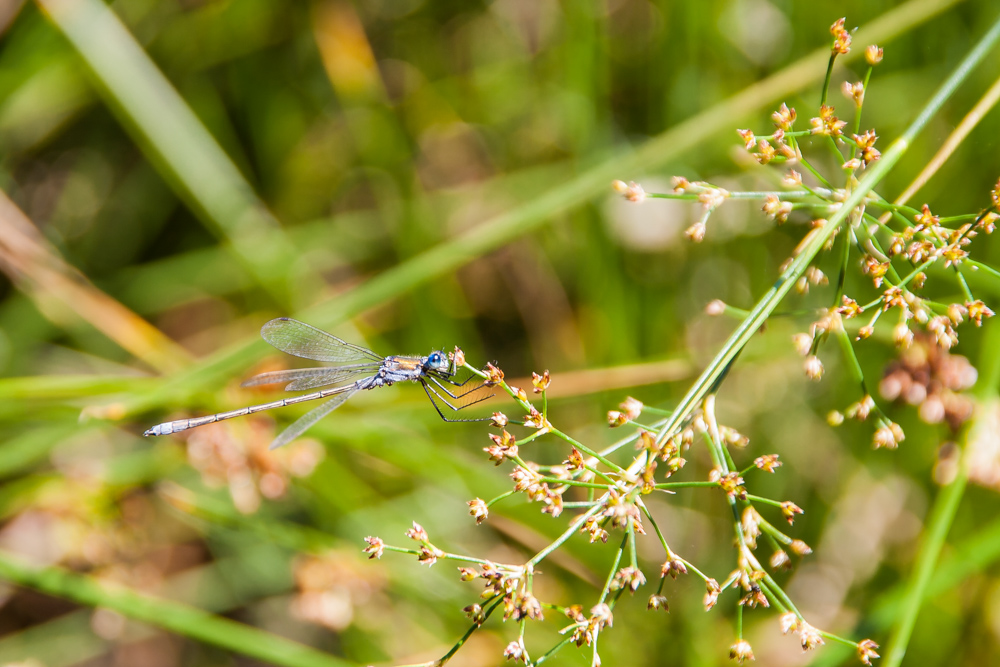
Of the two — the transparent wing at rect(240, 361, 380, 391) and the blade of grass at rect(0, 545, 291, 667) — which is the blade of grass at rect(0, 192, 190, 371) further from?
the blade of grass at rect(0, 545, 291, 667)

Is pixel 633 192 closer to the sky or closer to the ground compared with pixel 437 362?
closer to the sky

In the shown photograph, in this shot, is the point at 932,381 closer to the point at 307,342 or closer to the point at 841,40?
the point at 841,40

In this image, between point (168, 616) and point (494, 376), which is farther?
point (168, 616)

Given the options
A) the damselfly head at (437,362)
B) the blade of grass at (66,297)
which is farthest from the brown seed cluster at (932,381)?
the blade of grass at (66,297)

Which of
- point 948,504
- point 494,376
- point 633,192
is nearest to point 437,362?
point 494,376

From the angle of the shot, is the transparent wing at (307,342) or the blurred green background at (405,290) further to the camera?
the blurred green background at (405,290)

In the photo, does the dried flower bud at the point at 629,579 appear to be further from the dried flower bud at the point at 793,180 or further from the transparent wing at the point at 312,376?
the transparent wing at the point at 312,376

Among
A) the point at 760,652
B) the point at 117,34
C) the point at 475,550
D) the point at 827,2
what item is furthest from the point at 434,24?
the point at 760,652
